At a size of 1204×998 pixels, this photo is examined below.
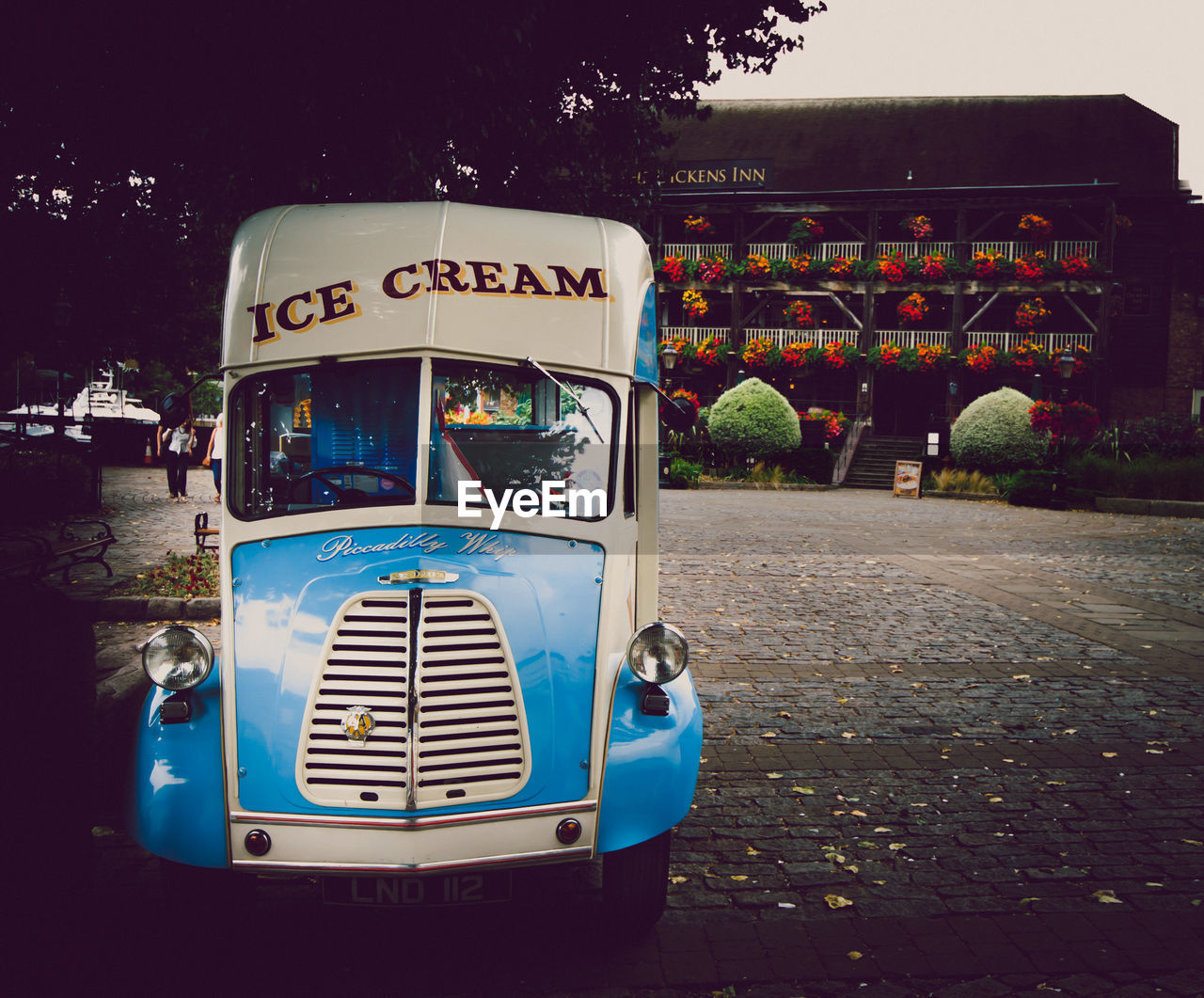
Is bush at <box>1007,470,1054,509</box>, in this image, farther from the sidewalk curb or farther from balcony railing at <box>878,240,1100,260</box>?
A: the sidewalk curb

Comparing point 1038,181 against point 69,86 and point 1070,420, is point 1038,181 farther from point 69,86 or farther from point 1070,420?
point 69,86

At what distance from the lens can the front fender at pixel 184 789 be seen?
120 inches

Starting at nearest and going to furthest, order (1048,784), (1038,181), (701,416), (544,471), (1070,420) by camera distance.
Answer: (544,471), (1048,784), (1070,420), (701,416), (1038,181)

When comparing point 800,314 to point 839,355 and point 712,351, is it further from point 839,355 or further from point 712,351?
point 712,351

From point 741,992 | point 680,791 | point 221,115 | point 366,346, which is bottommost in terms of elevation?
point 741,992

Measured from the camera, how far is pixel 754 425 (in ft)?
96.4

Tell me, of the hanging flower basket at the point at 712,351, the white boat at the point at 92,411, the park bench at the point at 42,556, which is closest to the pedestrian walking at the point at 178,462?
the park bench at the point at 42,556

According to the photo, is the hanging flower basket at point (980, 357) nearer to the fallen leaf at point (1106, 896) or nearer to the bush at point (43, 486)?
the bush at point (43, 486)

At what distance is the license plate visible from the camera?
118 inches

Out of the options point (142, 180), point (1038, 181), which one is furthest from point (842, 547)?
point (1038, 181)

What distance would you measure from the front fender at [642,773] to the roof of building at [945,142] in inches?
1538

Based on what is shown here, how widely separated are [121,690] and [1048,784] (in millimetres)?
5348

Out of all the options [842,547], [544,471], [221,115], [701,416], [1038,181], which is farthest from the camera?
[1038,181]

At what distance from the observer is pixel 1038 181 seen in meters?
37.9
